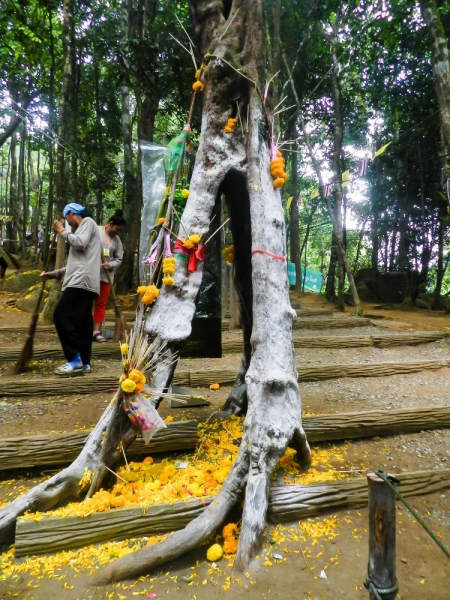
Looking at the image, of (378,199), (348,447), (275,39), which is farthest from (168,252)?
(378,199)

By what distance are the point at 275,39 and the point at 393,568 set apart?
897cm

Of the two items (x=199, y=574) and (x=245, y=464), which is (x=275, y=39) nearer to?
(x=245, y=464)

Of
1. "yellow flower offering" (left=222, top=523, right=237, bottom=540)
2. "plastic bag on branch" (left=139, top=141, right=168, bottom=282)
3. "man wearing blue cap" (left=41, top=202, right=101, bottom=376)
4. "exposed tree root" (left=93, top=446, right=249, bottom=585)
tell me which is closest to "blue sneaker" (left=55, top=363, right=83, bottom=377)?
"man wearing blue cap" (left=41, top=202, right=101, bottom=376)

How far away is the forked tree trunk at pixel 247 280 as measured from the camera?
7.63 feet

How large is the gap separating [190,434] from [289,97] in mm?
11152

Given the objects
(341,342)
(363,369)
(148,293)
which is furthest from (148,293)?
(341,342)

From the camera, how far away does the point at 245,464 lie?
8.32ft

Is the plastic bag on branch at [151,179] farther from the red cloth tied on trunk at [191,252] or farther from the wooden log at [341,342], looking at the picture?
the wooden log at [341,342]

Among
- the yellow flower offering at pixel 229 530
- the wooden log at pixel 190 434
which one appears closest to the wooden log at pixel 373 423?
the wooden log at pixel 190 434

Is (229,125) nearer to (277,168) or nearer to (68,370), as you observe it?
(277,168)

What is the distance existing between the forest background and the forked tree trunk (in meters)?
2.84

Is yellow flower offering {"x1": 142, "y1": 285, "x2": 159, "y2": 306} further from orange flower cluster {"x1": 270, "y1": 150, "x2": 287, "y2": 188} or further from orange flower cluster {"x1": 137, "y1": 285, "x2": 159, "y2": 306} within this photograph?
orange flower cluster {"x1": 270, "y1": 150, "x2": 287, "y2": 188}

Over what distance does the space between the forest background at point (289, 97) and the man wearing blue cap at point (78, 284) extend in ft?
8.91

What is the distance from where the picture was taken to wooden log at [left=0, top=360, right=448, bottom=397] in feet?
13.4
